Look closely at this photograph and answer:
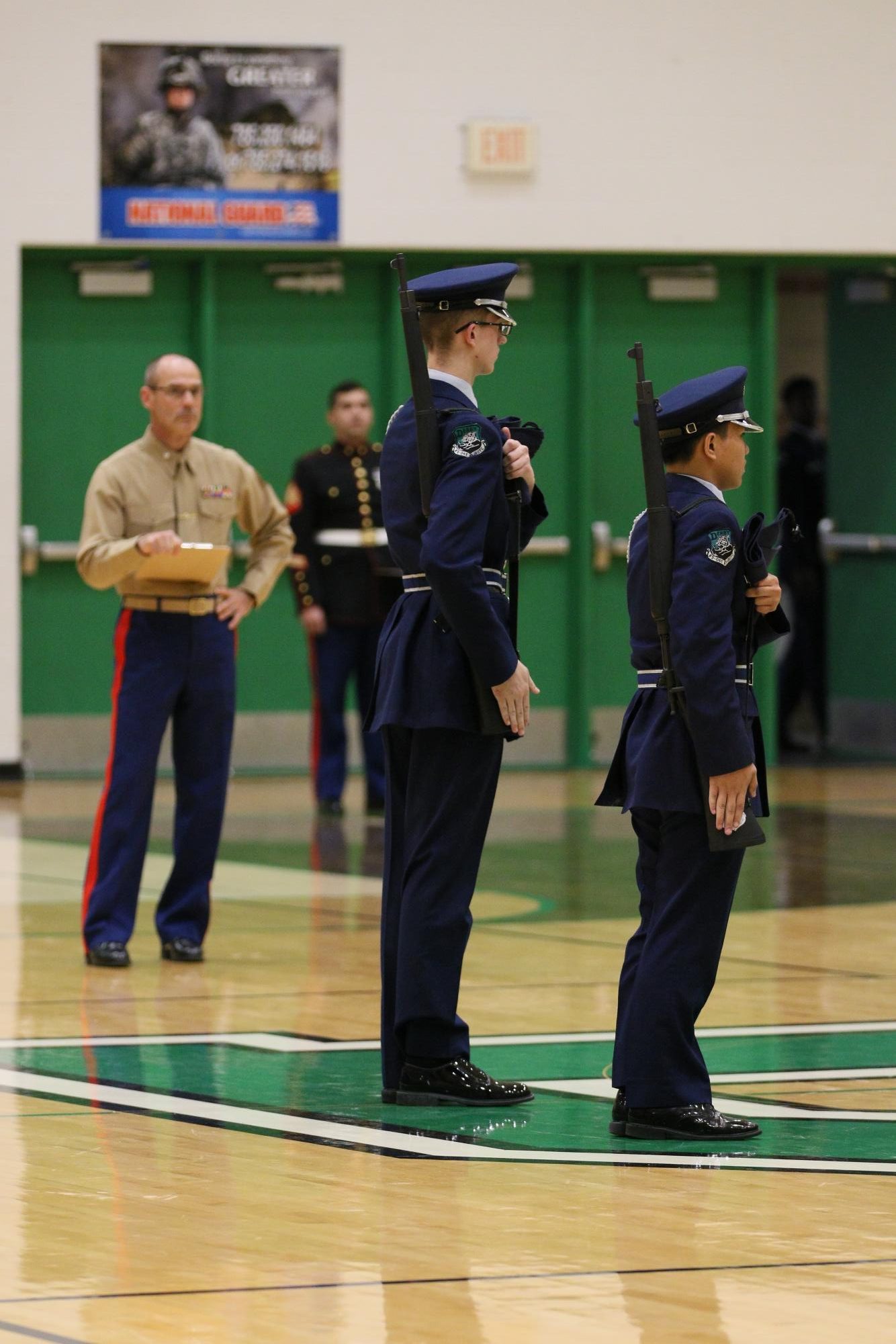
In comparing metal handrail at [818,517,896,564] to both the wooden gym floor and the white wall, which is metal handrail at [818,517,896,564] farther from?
the wooden gym floor

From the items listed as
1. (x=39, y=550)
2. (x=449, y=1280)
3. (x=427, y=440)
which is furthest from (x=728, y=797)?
(x=39, y=550)

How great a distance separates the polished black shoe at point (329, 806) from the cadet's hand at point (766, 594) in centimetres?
773

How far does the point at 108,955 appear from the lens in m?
7.91

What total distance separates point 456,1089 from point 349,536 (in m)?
7.65

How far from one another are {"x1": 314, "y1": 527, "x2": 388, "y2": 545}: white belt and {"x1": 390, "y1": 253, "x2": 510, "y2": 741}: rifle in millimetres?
7443

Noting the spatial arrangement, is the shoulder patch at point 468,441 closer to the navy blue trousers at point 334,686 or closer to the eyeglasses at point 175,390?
the eyeglasses at point 175,390

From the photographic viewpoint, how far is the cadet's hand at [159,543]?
25.6 feet

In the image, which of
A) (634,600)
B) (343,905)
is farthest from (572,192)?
(634,600)

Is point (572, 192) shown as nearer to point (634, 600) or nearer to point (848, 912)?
point (848, 912)

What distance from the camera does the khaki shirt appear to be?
8.04 metres

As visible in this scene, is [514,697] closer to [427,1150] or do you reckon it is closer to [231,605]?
[427,1150]

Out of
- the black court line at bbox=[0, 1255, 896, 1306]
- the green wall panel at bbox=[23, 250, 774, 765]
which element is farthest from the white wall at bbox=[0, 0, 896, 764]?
the black court line at bbox=[0, 1255, 896, 1306]

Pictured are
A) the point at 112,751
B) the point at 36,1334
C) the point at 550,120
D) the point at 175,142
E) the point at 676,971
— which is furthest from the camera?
the point at 550,120

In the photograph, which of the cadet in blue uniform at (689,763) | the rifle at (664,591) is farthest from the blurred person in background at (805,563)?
the rifle at (664,591)
